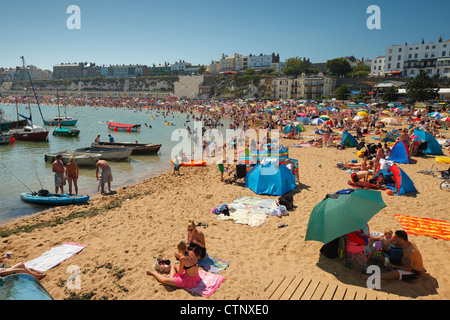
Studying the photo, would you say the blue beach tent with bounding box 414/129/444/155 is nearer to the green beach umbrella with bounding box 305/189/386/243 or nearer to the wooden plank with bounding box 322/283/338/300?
the green beach umbrella with bounding box 305/189/386/243

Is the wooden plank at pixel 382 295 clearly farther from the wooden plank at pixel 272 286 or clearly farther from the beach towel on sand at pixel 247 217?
the beach towel on sand at pixel 247 217

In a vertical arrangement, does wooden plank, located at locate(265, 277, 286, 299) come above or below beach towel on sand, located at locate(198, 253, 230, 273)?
above

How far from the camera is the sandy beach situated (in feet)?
14.5

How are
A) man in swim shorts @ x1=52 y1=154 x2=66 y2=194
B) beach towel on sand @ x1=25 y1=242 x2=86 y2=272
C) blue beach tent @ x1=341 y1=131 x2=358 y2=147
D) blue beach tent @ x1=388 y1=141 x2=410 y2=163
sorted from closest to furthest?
beach towel on sand @ x1=25 y1=242 x2=86 y2=272
man in swim shorts @ x1=52 y1=154 x2=66 y2=194
blue beach tent @ x1=388 y1=141 x2=410 y2=163
blue beach tent @ x1=341 y1=131 x2=358 y2=147

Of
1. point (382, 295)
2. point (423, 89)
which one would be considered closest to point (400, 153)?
point (382, 295)

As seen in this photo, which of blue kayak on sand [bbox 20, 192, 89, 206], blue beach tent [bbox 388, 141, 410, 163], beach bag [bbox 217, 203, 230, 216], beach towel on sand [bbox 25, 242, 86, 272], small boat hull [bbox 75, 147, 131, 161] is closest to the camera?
beach towel on sand [bbox 25, 242, 86, 272]

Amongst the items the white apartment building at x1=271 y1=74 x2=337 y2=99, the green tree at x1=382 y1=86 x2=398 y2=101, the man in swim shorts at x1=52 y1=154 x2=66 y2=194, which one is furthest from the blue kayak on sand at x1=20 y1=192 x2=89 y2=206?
the white apartment building at x1=271 y1=74 x2=337 y2=99

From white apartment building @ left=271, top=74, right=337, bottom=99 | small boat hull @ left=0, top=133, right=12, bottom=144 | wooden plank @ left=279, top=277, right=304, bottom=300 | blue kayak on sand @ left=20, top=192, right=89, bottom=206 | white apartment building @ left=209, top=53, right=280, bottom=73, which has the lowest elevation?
blue kayak on sand @ left=20, top=192, right=89, bottom=206

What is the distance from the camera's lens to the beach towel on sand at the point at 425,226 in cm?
571

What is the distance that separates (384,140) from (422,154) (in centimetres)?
449

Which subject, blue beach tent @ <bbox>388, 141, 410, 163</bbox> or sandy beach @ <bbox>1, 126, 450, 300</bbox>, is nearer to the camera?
sandy beach @ <bbox>1, 126, 450, 300</bbox>

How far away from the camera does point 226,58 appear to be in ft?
412

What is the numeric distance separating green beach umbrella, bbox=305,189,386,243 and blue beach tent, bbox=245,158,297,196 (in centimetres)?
380

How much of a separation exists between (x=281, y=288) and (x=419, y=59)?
7502 cm
